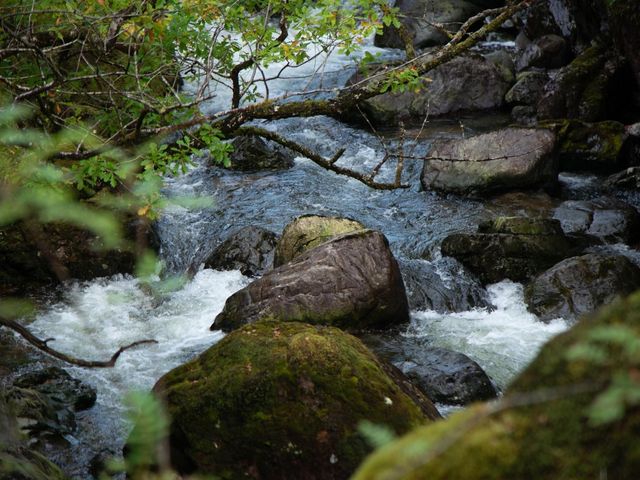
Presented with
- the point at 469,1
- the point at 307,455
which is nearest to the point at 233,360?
the point at 307,455

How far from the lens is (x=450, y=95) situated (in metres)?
15.2

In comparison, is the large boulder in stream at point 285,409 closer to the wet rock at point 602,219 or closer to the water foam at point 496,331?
the water foam at point 496,331

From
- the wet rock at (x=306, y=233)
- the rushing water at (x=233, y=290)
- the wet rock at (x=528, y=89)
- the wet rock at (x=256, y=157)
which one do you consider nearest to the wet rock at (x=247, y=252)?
the rushing water at (x=233, y=290)

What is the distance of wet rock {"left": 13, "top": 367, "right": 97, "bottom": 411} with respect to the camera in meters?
6.15

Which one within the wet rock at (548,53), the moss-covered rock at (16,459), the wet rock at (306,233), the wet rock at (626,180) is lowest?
the wet rock at (626,180)

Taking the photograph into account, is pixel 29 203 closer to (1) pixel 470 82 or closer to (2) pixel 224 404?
(2) pixel 224 404

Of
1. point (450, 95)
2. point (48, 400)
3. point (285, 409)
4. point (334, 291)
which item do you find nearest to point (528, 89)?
point (450, 95)

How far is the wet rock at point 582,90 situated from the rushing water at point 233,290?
215 cm

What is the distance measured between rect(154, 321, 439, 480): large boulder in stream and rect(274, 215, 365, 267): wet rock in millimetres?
4137

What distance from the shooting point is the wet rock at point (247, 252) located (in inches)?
364

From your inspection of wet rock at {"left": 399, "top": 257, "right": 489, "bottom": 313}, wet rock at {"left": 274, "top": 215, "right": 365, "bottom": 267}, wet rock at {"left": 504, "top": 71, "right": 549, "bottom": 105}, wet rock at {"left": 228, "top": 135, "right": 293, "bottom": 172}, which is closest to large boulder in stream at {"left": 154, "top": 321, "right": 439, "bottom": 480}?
wet rock at {"left": 399, "top": 257, "right": 489, "bottom": 313}

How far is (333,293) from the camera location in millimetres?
7445

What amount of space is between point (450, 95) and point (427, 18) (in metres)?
4.65

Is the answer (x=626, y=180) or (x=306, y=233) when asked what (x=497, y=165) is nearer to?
(x=626, y=180)
